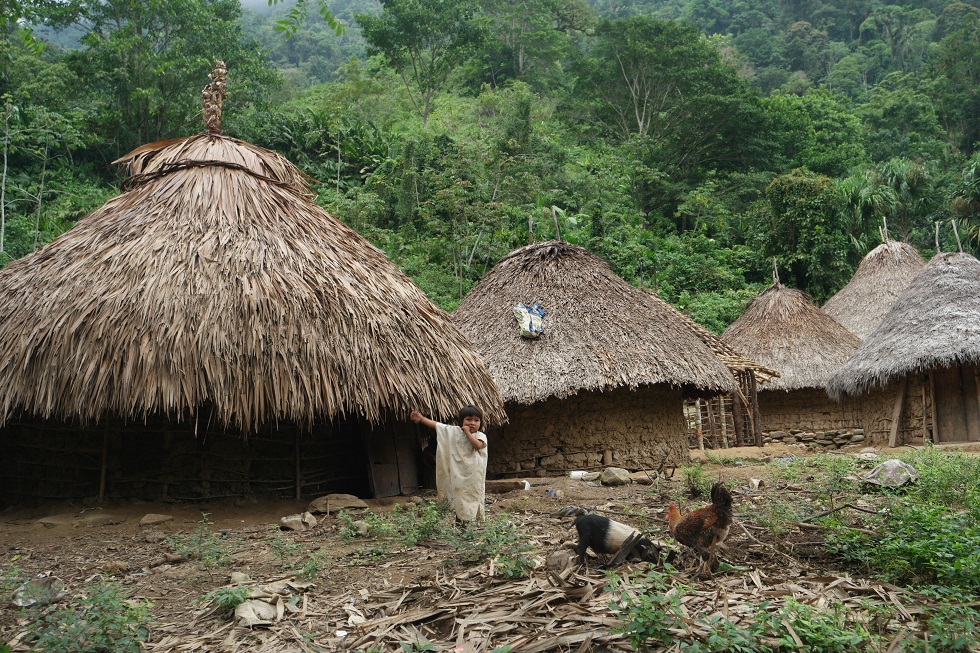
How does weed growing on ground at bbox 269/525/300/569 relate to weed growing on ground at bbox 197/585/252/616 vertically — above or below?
above

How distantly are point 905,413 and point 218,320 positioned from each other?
1189cm

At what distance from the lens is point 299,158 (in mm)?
21203

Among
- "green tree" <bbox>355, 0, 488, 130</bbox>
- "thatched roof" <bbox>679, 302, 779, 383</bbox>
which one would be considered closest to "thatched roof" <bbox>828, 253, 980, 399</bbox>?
"thatched roof" <bbox>679, 302, 779, 383</bbox>

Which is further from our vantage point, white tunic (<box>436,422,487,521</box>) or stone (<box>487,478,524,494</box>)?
stone (<box>487,478,524,494</box>)

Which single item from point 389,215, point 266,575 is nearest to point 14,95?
point 389,215

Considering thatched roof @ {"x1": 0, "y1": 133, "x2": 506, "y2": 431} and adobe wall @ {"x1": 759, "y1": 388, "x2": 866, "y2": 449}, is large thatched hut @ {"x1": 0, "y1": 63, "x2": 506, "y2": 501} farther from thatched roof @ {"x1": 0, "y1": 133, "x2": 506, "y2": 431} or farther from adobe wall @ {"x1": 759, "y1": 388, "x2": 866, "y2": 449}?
adobe wall @ {"x1": 759, "y1": 388, "x2": 866, "y2": 449}

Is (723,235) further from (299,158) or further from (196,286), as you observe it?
(196,286)

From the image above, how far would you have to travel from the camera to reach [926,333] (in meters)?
12.9

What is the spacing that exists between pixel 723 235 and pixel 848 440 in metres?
9.42

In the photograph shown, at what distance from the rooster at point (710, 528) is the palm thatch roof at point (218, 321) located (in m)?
3.30

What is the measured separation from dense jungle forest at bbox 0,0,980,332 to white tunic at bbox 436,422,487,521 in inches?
355

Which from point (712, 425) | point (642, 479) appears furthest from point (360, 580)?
point (712, 425)

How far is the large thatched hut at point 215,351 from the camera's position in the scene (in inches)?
253

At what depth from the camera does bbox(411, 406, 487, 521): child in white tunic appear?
6.02 m
